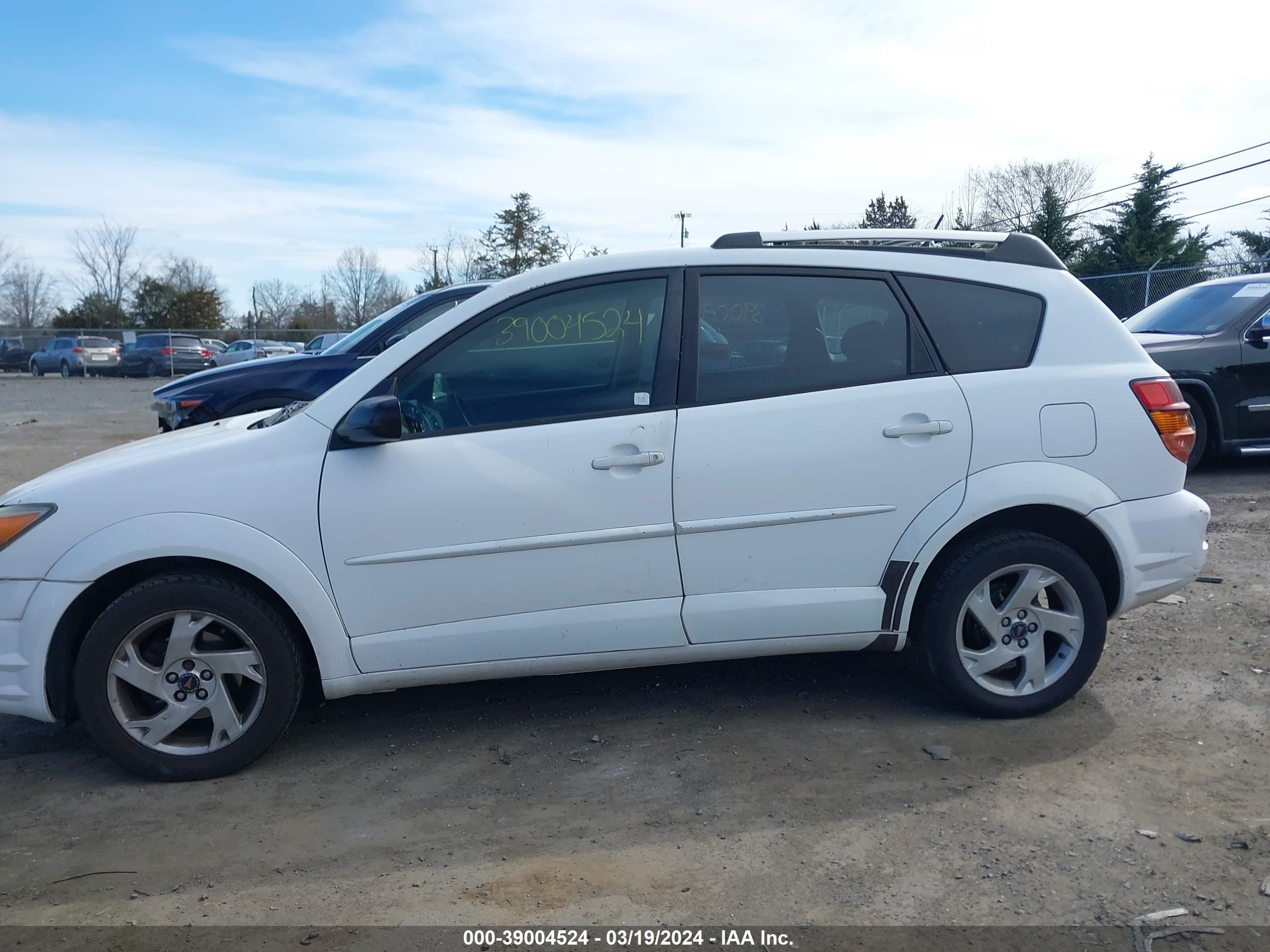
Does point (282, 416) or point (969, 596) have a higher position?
point (282, 416)

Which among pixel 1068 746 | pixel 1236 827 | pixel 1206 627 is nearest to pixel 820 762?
pixel 1068 746

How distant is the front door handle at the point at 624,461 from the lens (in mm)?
3676

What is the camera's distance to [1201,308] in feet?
29.4

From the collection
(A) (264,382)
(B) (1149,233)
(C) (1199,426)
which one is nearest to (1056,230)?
(B) (1149,233)

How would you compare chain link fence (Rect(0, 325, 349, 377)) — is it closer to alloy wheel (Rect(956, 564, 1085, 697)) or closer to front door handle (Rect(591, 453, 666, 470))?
front door handle (Rect(591, 453, 666, 470))

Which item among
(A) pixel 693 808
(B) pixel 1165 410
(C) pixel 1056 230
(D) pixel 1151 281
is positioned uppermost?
(C) pixel 1056 230

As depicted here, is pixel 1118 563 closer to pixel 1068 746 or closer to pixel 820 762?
pixel 1068 746

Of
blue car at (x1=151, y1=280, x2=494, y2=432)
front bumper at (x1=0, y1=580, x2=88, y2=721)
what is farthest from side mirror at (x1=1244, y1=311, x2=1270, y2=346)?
front bumper at (x1=0, y1=580, x2=88, y2=721)

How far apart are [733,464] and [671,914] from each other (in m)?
1.59

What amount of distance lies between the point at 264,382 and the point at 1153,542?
20.5ft

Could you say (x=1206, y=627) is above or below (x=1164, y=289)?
below

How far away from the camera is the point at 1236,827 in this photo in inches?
124

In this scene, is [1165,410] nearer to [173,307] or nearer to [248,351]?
[248,351]

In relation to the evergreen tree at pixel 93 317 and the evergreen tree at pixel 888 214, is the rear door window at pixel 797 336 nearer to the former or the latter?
the evergreen tree at pixel 888 214
